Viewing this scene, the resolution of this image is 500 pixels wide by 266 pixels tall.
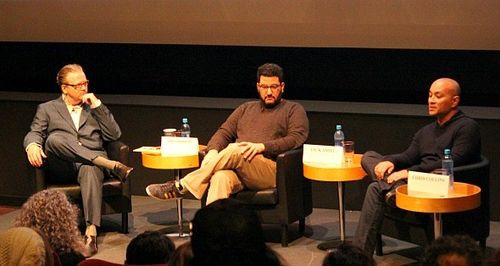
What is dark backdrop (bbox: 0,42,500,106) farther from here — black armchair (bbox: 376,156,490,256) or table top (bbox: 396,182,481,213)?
table top (bbox: 396,182,481,213)

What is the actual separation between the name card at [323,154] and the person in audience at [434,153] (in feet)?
0.79

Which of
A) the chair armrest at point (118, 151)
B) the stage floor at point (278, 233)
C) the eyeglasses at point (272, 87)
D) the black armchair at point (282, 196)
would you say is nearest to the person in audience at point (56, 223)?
the stage floor at point (278, 233)

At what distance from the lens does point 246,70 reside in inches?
324

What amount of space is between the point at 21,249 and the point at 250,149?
2718 millimetres

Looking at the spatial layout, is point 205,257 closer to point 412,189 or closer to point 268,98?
point 412,189

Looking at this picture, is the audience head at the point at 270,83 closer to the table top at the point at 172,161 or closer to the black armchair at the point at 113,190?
the table top at the point at 172,161

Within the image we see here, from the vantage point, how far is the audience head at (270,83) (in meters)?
6.47

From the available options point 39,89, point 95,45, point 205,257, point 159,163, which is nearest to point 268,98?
point 159,163

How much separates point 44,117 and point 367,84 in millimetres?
2650

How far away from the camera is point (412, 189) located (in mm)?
5375

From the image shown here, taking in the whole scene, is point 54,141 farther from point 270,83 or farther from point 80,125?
point 270,83

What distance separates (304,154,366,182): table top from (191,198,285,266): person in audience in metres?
3.63

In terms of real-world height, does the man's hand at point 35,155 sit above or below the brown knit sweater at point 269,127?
below

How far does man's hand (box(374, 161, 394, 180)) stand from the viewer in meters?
5.78
